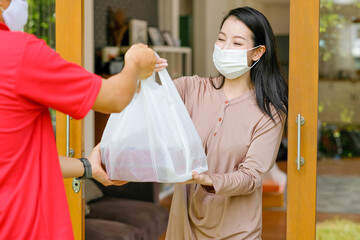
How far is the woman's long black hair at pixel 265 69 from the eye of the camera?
1972 millimetres

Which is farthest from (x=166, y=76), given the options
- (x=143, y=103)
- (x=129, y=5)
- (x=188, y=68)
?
(x=188, y=68)

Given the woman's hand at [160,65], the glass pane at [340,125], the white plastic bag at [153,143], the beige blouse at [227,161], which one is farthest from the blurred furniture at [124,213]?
the woman's hand at [160,65]

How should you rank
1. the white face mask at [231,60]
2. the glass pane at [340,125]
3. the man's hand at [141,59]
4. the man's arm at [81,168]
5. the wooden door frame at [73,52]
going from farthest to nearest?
1. the glass pane at [340,125]
2. the wooden door frame at [73,52]
3. the white face mask at [231,60]
4. the man's arm at [81,168]
5. the man's hand at [141,59]

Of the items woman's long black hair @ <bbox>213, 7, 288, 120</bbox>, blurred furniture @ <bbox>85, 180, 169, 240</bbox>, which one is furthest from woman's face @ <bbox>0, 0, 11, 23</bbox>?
blurred furniture @ <bbox>85, 180, 169, 240</bbox>

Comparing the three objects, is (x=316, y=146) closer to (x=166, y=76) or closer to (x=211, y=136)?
(x=211, y=136)

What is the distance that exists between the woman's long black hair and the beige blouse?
45mm

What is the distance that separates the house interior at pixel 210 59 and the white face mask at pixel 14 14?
1216mm

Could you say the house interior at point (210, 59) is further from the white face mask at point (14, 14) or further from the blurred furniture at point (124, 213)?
the white face mask at point (14, 14)

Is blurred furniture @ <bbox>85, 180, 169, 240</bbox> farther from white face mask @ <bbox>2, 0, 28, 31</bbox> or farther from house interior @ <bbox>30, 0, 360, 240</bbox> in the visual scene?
white face mask @ <bbox>2, 0, 28, 31</bbox>

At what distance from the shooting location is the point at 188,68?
6219 mm

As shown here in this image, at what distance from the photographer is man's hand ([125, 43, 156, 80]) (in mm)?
1514

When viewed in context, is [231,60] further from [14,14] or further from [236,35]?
[14,14]

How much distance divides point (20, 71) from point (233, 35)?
948mm

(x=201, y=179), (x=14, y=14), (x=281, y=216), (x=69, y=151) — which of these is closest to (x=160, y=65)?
(x=201, y=179)
